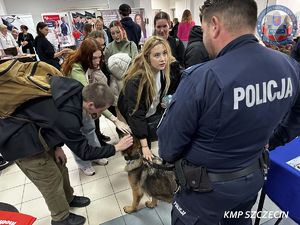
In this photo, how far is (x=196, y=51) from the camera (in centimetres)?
193

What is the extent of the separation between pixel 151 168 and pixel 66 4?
9.55m

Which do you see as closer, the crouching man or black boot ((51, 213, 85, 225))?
the crouching man

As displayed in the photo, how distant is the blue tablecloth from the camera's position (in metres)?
1.11

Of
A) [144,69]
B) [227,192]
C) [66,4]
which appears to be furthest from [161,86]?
[66,4]

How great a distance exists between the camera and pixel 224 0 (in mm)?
756

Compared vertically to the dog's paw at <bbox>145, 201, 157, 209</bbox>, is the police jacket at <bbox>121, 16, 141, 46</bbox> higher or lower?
higher

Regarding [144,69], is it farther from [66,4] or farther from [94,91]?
[66,4]

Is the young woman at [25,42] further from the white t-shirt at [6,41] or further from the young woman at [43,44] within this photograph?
the young woman at [43,44]

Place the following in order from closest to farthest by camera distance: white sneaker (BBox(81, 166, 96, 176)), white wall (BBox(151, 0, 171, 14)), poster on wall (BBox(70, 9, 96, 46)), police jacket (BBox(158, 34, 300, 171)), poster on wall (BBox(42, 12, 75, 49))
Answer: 1. police jacket (BBox(158, 34, 300, 171))
2. white sneaker (BBox(81, 166, 96, 176))
3. poster on wall (BBox(42, 12, 75, 49))
4. poster on wall (BBox(70, 9, 96, 46))
5. white wall (BBox(151, 0, 171, 14))

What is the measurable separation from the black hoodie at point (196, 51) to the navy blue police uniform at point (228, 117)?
1076mm

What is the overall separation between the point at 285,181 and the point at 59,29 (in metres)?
7.77

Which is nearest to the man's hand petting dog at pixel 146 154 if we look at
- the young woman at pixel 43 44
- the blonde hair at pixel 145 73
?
the blonde hair at pixel 145 73

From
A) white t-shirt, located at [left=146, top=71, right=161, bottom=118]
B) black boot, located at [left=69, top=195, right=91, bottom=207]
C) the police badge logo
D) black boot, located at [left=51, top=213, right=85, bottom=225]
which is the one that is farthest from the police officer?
the police badge logo

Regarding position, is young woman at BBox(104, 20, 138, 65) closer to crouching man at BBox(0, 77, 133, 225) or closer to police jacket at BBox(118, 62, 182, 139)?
police jacket at BBox(118, 62, 182, 139)
